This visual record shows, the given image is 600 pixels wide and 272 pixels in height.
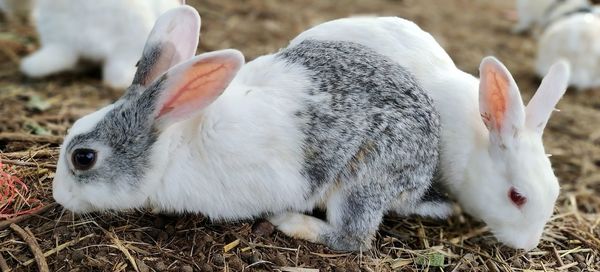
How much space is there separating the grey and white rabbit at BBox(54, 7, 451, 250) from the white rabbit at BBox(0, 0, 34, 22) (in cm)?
394

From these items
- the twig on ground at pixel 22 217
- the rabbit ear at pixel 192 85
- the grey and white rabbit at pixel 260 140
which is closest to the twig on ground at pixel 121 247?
the grey and white rabbit at pixel 260 140

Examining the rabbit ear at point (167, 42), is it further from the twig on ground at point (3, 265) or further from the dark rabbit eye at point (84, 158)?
the twig on ground at point (3, 265)

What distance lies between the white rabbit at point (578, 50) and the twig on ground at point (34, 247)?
18.5 ft

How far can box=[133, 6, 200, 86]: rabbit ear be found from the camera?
2770mm

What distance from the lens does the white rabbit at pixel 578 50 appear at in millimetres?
6836

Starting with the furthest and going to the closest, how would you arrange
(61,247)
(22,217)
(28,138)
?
1. (28,138)
2. (22,217)
3. (61,247)

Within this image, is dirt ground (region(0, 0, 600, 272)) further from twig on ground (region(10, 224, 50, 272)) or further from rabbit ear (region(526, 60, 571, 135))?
rabbit ear (region(526, 60, 571, 135))

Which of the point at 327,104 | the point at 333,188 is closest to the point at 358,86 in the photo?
the point at 327,104

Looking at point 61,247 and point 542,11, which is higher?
point 61,247

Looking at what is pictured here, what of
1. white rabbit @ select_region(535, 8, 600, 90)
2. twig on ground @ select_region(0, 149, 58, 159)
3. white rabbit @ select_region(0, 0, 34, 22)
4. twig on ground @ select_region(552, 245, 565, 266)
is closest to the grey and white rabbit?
twig on ground @ select_region(0, 149, 58, 159)

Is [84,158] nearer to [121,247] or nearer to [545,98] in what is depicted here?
[121,247]

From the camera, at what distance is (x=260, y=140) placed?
8.82ft

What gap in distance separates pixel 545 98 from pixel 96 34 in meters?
3.21

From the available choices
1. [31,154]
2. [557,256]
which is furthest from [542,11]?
[31,154]
